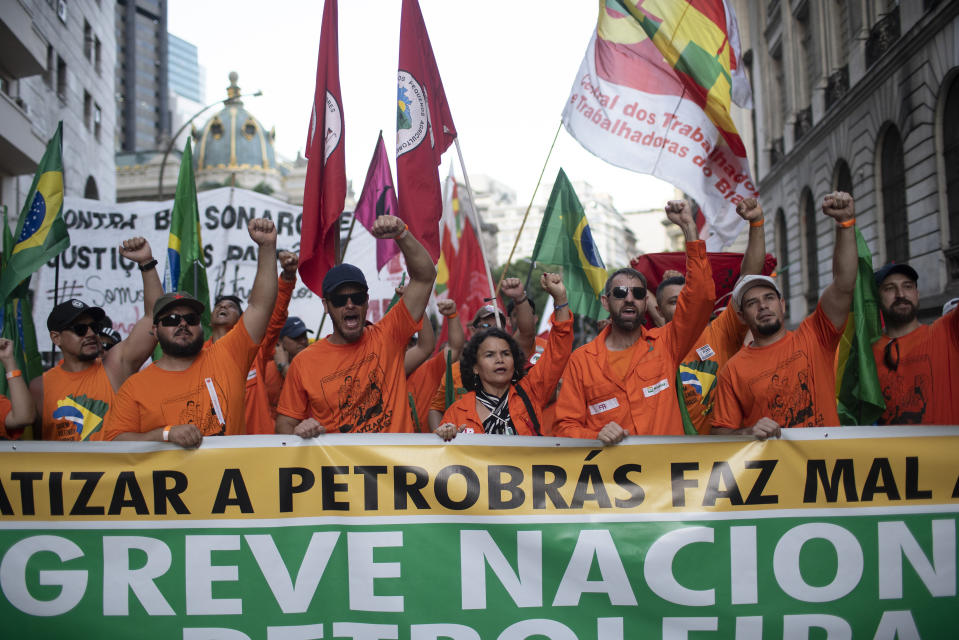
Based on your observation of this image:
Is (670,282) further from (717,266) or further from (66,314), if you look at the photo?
(66,314)

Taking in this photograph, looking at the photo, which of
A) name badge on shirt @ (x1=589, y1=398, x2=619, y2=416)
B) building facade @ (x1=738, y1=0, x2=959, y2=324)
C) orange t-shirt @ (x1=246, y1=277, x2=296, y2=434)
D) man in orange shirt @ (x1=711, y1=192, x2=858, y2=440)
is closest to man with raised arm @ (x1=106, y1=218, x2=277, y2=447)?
orange t-shirt @ (x1=246, y1=277, x2=296, y2=434)

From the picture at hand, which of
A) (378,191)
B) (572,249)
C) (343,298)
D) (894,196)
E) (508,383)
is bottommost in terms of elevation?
(508,383)

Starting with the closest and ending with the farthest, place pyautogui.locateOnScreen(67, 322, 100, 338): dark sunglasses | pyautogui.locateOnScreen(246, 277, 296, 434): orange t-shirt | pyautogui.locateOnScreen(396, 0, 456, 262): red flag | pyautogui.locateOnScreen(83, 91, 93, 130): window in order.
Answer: pyautogui.locateOnScreen(67, 322, 100, 338): dark sunglasses → pyautogui.locateOnScreen(396, 0, 456, 262): red flag → pyautogui.locateOnScreen(246, 277, 296, 434): orange t-shirt → pyautogui.locateOnScreen(83, 91, 93, 130): window

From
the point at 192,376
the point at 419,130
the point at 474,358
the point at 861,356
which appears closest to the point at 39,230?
the point at 192,376

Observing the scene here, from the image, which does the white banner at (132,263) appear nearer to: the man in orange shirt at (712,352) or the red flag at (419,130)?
the red flag at (419,130)

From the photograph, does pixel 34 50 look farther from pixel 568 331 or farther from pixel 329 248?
pixel 568 331

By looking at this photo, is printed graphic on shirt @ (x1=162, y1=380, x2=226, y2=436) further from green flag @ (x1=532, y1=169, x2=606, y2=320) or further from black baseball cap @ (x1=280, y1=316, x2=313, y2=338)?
green flag @ (x1=532, y1=169, x2=606, y2=320)

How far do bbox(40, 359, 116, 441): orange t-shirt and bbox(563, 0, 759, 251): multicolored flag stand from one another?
3.67 meters

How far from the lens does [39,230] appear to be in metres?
5.36

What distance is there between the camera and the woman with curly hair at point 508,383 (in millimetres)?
4297

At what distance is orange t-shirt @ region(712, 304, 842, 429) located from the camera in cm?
405

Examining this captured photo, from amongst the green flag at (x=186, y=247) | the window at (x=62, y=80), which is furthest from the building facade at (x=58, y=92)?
the green flag at (x=186, y=247)

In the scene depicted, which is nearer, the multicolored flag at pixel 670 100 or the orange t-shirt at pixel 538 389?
the orange t-shirt at pixel 538 389

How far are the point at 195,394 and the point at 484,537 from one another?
1.44 metres
